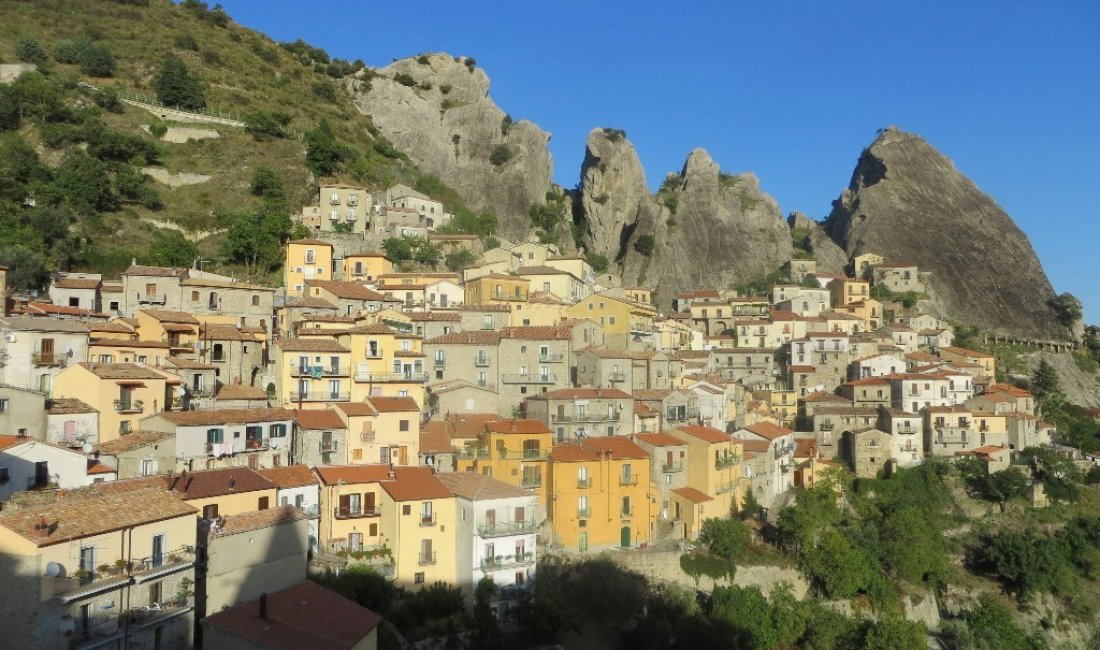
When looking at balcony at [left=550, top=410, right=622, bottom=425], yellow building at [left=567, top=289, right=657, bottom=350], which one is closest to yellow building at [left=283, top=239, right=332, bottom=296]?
yellow building at [left=567, top=289, right=657, bottom=350]

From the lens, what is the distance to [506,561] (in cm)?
3038

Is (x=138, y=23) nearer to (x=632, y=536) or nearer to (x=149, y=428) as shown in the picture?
(x=149, y=428)

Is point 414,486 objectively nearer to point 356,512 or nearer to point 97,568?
point 356,512

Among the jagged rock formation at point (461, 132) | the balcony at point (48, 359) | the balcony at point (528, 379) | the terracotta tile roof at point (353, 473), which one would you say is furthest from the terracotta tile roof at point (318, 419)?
the jagged rock formation at point (461, 132)

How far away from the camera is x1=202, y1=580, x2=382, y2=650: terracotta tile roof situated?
20.5 meters

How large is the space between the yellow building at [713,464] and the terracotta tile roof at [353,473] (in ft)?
55.4

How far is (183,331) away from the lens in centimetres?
3816

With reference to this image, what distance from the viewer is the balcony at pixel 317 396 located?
36.8 metres

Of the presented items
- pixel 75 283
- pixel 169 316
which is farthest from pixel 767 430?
pixel 75 283

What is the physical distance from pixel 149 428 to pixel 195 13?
96100 mm

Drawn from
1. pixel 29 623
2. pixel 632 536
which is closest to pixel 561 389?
pixel 632 536

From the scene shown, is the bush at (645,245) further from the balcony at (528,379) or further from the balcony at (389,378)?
the balcony at (389,378)

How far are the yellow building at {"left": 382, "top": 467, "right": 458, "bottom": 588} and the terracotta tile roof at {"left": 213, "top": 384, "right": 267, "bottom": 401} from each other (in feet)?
31.0

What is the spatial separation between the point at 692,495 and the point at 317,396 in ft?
63.8
